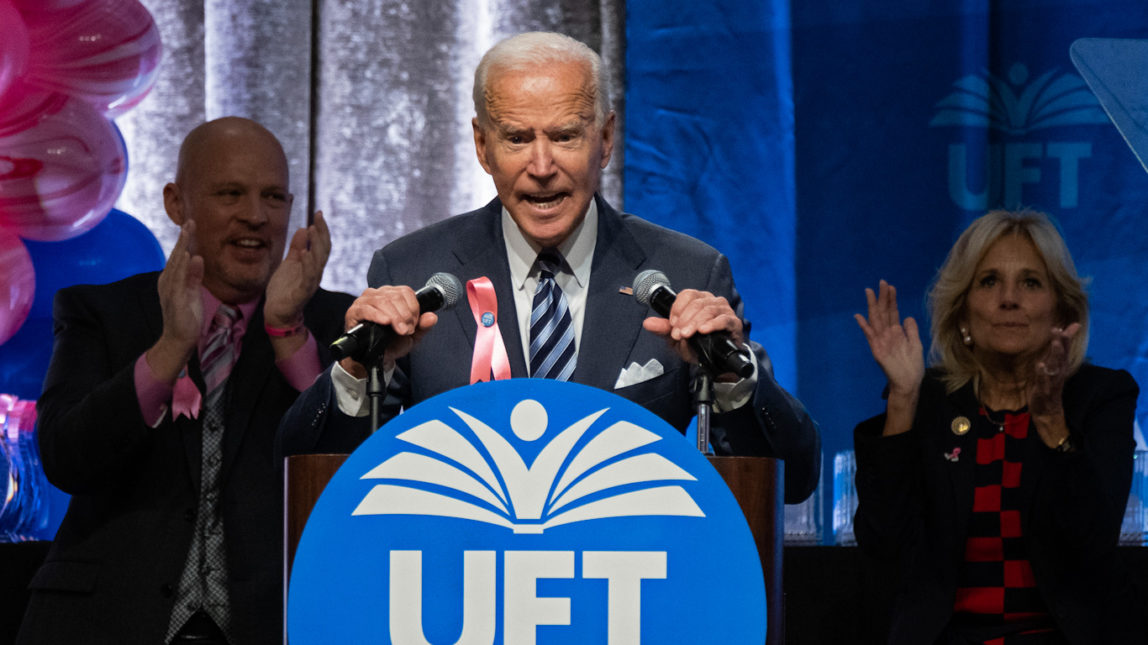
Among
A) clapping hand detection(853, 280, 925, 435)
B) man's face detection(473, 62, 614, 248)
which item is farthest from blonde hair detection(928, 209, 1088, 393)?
man's face detection(473, 62, 614, 248)

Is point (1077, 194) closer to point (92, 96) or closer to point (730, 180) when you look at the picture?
point (730, 180)

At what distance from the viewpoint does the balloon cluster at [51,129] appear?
295cm

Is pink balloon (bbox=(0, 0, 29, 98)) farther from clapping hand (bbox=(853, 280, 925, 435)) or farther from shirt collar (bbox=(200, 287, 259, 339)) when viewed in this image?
clapping hand (bbox=(853, 280, 925, 435))

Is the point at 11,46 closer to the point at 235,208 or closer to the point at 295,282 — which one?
the point at 235,208

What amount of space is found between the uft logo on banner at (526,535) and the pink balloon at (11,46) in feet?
6.48

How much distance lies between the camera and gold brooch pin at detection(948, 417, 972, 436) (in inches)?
104

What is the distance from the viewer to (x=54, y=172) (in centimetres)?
298

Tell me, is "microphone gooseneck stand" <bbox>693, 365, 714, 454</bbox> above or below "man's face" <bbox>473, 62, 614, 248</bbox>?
below

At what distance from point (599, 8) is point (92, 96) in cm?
134

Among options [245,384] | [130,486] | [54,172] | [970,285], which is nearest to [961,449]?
[970,285]

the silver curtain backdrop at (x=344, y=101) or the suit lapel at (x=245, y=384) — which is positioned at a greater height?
the silver curtain backdrop at (x=344, y=101)

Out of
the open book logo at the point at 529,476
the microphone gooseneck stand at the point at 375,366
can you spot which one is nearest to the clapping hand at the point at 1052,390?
the open book logo at the point at 529,476

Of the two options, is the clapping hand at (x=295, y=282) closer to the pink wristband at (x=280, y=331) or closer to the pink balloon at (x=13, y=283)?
the pink wristband at (x=280, y=331)

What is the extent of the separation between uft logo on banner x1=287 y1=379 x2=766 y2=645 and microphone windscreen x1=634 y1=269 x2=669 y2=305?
0.92ft
